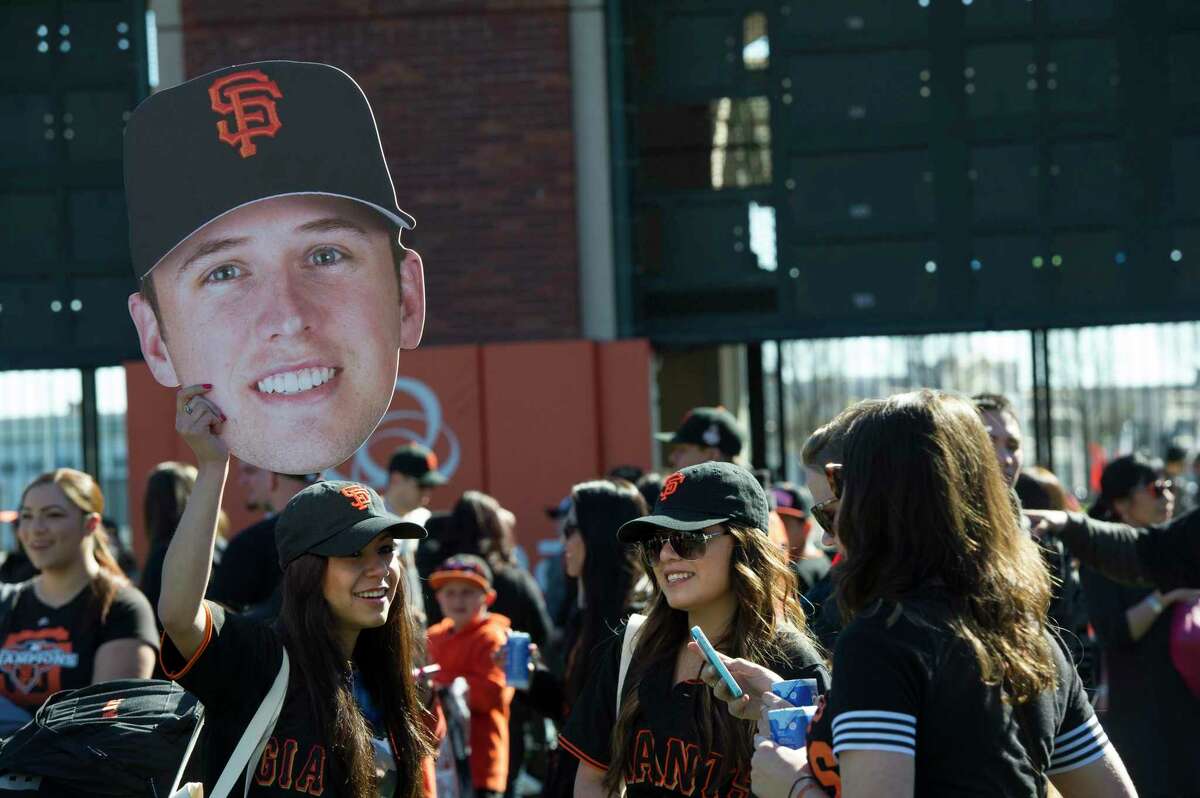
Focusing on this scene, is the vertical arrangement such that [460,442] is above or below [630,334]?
below

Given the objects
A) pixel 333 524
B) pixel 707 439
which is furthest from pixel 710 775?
pixel 707 439

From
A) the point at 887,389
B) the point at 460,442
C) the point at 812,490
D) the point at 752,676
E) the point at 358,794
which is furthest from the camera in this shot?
the point at 887,389

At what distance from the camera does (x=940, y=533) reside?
8.39 feet

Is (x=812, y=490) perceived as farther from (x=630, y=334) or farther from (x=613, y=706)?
(x=630, y=334)

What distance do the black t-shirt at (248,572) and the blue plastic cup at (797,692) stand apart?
2.28 m

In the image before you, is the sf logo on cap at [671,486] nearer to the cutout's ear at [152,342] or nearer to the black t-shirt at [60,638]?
the cutout's ear at [152,342]

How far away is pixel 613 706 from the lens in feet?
11.7

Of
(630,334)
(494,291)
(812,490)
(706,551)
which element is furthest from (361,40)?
(706,551)

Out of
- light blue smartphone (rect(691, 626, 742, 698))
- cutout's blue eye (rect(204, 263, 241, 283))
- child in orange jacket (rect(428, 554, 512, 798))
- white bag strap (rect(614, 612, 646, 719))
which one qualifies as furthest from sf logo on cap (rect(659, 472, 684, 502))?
child in orange jacket (rect(428, 554, 512, 798))

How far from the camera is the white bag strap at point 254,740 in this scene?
3.25 meters

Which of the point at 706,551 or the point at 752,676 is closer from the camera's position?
the point at 752,676

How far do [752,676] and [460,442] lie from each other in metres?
7.32

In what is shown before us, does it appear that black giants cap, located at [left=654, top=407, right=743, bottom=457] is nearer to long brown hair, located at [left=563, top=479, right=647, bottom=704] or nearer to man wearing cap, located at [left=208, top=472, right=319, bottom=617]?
long brown hair, located at [left=563, top=479, right=647, bottom=704]

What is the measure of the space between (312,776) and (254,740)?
0.59ft
